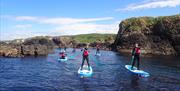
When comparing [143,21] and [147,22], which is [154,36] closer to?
[147,22]

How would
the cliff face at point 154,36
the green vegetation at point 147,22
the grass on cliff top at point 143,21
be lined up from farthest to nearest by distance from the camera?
the grass on cliff top at point 143,21
the green vegetation at point 147,22
the cliff face at point 154,36

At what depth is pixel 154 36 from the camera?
4520 inches

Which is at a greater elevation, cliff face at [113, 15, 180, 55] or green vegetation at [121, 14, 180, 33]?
green vegetation at [121, 14, 180, 33]

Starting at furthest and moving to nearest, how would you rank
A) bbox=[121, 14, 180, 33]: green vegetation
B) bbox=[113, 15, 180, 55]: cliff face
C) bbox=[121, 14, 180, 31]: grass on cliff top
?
bbox=[121, 14, 180, 31]: grass on cliff top
bbox=[121, 14, 180, 33]: green vegetation
bbox=[113, 15, 180, 55]: cliff face

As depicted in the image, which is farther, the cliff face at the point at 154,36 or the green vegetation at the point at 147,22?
the green vegetation at the point at 147,22

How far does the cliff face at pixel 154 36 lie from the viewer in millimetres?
Answer: 105938

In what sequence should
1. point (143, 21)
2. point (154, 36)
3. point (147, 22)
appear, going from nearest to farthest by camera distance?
point (154, 36)
point (147, 22)
point (143, 21)

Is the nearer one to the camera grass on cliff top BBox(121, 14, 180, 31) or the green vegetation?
the green vegetation

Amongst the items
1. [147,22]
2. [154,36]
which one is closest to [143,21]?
[147,22]

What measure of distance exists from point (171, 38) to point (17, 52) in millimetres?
60774

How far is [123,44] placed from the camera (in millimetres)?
120688

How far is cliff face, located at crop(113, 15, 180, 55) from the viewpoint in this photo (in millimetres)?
105938

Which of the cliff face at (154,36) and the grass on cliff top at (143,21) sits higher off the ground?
the grass on cliff top at (143,21)

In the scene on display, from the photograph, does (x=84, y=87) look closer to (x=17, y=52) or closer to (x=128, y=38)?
(x=17, y=52)
